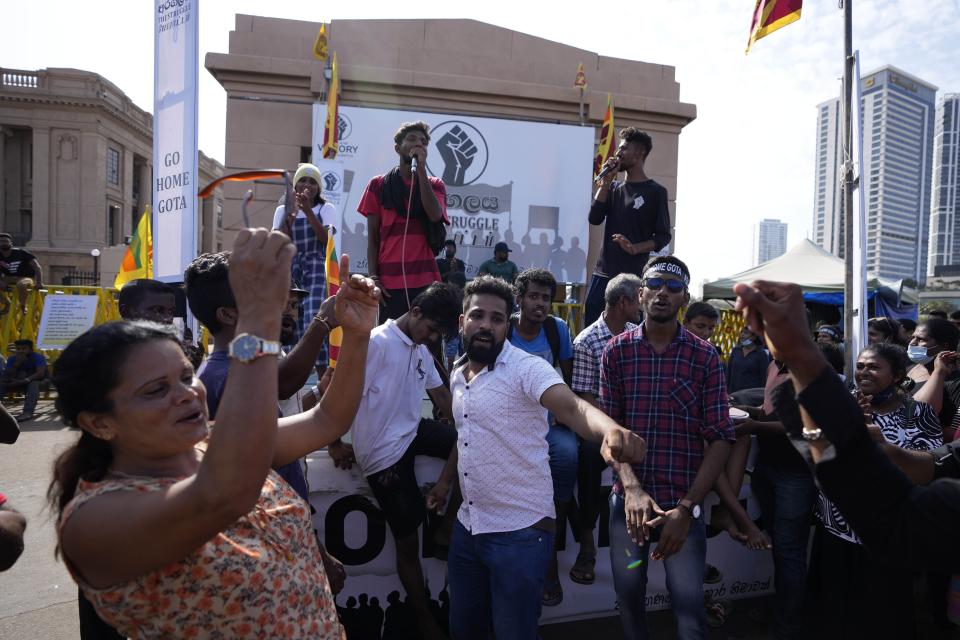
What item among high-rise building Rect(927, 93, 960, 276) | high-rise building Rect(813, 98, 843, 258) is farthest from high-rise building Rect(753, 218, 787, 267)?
high-rise building Rect(813, 98, 843, 258)

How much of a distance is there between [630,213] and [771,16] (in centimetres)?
467

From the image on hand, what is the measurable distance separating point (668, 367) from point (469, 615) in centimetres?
145

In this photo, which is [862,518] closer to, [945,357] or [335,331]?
[335,331]

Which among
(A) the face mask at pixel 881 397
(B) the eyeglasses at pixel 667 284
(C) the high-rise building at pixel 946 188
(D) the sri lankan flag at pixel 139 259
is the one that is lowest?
(A) the face mask at pixel 881 397

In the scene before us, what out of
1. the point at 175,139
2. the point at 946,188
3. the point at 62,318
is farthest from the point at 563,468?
the point at 946,188

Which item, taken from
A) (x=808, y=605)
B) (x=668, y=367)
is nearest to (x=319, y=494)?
(x=668, y=367)

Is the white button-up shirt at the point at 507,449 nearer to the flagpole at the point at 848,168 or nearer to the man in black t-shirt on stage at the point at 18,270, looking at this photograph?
the flagpole at the point at 848,168

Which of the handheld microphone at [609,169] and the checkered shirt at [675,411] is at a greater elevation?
the handheld microphone at [609,169]

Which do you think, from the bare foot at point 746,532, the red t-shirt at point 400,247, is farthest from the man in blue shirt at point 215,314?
the bare foot at point 746,532

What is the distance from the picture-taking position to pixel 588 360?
377 centimetres

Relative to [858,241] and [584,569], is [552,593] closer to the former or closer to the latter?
[584,569]

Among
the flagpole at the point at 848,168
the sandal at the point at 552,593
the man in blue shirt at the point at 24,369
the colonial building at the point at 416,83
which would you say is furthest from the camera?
the colonial building at the point at 416,83

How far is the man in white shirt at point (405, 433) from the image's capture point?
3156 millimetres

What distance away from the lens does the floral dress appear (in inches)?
53.1
